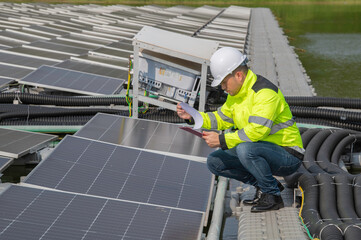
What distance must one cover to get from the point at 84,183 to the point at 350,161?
5.67 meters

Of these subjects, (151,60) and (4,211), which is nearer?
(4,211)

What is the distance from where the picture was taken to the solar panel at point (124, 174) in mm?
6762

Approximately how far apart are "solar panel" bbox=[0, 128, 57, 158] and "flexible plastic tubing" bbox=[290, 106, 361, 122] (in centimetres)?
594

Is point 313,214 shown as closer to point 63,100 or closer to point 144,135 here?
point 144,135

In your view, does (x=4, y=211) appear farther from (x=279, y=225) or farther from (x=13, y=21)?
(x=13, y=21)

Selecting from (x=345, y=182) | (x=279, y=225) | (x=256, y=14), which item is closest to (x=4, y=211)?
(x=279, y=225)

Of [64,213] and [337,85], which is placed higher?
[64,213]

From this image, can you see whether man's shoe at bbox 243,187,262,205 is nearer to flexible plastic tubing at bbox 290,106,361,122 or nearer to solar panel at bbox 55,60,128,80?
flexible plastic tubing at bbox 290,106,361,122

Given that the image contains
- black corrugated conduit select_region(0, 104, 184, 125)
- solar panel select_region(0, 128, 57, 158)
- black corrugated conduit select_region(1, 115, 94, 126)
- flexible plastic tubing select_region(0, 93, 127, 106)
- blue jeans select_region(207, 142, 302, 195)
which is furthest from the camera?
flexible plastic tubing select_region(0, 93, 127, 106)

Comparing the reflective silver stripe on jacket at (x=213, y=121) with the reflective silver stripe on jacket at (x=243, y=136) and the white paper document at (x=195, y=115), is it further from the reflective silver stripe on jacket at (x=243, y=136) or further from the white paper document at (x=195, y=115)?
the reflective silver stripe on jacket at (x=243, y=136)

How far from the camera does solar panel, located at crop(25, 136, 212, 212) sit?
22.2 feet

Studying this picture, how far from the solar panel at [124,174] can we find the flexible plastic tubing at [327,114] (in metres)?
4.60

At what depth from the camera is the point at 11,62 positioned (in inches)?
638

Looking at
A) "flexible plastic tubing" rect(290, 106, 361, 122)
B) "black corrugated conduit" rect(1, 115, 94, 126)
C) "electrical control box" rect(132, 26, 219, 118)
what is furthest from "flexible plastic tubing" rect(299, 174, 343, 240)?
"black corrugated conduit" rect(1, 115, 94, 126)
